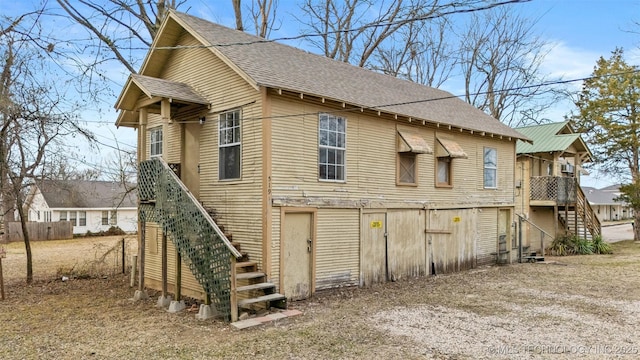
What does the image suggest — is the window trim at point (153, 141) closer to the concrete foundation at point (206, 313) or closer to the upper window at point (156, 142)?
the upper window at point (156, 142)

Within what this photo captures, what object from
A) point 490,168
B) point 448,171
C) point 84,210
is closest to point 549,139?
point 490,168

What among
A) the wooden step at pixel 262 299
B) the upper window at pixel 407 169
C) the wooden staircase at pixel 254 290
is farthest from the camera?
the upper window at pixel 407 169

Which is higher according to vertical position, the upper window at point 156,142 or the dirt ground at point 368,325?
the upper window at point 156,142

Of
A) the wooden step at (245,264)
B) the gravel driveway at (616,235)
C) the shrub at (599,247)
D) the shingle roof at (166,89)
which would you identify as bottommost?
the gravel driveway at (616,235)

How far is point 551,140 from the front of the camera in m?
22.3

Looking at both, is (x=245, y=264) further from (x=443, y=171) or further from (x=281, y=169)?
(x=443, y=171)

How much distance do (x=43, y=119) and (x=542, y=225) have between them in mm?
21638

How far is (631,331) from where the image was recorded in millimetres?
7629

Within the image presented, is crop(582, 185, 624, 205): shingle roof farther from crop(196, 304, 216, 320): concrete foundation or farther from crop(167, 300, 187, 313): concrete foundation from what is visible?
crop(196, 304, 216, 320): concrete foundation

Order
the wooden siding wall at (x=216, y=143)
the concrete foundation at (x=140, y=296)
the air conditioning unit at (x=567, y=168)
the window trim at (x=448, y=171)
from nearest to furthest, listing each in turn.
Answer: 1. the wooden siding wall at (x=216, y=143)
2. the concrete foundation at (x=140, y=296)
3. the window trim at (x=448, y=171)
4. the air conditioning unit at (x=567, y=168)

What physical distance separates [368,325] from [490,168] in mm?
10116

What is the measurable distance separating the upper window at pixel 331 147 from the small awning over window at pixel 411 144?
2.08m

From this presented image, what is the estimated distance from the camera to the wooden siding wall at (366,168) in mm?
9734

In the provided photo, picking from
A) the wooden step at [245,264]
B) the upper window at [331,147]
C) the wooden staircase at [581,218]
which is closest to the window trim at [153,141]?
the upper window at [331,147]
